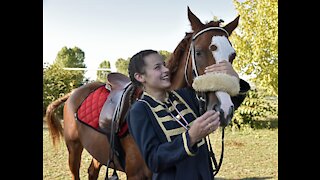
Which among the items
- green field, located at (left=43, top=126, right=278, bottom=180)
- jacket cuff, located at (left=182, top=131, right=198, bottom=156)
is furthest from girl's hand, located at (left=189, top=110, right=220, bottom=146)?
green field, located at (left=43, top=126, right=278, bottom=180)

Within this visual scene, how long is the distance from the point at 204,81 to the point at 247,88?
16.8 inches

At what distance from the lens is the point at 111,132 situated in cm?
216

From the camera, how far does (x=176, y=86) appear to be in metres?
1.92

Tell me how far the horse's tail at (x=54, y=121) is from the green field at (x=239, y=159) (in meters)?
0.15

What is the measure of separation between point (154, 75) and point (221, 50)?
1.67 ft

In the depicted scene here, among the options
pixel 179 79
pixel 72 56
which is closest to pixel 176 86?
pixel 179 79

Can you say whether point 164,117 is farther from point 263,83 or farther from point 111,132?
point 263,83

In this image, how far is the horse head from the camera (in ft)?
4.10

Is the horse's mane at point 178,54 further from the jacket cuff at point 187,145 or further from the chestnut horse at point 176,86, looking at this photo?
the jacket cuff at point 187,145

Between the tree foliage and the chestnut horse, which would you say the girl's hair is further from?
the tree foliage
